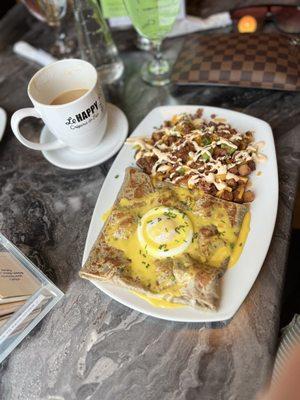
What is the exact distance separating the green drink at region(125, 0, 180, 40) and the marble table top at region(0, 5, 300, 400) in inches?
11.1

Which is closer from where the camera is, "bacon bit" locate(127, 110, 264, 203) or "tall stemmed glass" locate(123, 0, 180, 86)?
"bacon bit" locate(127, 110, 264, 203)

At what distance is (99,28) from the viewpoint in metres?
1.02

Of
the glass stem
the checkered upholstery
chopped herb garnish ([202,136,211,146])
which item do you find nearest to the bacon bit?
chopped herb garnish ([202,136,211,146])

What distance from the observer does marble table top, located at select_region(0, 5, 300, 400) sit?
2.07 feet

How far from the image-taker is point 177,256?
0.69m

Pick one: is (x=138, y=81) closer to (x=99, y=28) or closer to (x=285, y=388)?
(x=99, y=28)

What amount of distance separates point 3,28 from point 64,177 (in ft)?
1.94

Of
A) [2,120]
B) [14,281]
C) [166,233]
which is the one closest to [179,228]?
[166,233]

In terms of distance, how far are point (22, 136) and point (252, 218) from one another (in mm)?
466

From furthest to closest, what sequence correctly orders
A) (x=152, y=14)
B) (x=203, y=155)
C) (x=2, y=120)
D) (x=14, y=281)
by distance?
(x=2, y=120), (x=152, y=14), (x=203, y=155), (x=14, y=281)

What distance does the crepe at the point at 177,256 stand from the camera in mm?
655

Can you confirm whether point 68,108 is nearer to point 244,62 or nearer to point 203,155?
point 203,155

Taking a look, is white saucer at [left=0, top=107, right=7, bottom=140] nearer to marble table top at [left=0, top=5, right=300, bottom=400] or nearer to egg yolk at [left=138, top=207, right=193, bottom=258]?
marble table top at [left=0, top=5, right=300, bottom=400]

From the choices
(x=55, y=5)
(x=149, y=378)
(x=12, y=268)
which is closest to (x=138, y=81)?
(x=55, y=5)
